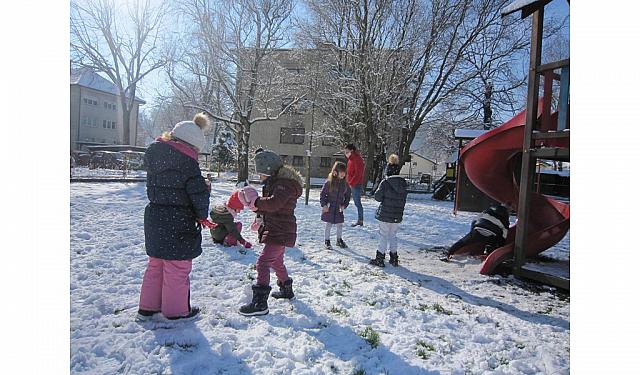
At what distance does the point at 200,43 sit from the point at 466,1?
8.56 metres

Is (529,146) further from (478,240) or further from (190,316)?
(190,316)

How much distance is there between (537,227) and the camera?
4488 millimetres

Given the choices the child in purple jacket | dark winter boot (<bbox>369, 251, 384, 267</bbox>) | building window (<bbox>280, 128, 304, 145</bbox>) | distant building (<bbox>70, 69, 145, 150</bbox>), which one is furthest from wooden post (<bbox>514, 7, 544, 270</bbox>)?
building window (<bbox>280, 128, 304, 145</bbox>)

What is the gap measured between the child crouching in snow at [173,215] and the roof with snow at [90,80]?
16.2 inches

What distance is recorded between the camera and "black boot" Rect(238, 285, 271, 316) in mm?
2580

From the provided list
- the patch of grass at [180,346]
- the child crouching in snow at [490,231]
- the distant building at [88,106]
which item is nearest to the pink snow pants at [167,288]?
the patch of grass at [180,346]

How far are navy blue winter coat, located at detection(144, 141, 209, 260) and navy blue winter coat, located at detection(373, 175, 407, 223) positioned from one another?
2.19 m

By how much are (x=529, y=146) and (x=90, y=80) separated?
11.6 feet

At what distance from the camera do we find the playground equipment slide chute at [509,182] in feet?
13.1

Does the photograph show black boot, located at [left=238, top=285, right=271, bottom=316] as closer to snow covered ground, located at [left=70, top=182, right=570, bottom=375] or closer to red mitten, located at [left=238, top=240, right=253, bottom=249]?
snow covered ground, located at [left=70, top=182, right=570, bottom=375]

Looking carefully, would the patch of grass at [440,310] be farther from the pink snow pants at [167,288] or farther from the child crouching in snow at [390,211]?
the pink snow pants at [167,288]

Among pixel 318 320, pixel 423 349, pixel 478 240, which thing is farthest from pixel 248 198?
pixel 478 240
